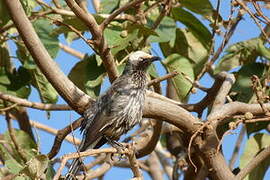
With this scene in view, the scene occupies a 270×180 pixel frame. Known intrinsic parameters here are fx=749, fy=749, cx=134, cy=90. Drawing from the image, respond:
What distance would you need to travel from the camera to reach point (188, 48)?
6293 millimetres

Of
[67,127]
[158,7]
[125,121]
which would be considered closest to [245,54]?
[158,7]

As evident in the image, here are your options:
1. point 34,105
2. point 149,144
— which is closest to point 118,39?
point 34,105

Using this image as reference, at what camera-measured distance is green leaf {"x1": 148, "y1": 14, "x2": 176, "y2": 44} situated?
5.45m

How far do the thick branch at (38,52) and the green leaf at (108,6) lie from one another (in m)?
1.30

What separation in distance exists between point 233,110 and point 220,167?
392 mm

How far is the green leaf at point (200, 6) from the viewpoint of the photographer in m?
5.86

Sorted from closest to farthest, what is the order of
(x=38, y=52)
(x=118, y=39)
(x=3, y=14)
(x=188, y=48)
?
(x=38, y=52) < (x=118, y=39) < (x=3, y=14) < (x=188, y=48)

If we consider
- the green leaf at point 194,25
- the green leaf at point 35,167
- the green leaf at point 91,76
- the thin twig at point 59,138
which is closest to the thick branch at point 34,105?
the thin twig at point 59,138

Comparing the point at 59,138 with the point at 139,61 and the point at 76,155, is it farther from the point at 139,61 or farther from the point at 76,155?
the point at 76,155

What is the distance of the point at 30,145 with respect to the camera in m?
5.78

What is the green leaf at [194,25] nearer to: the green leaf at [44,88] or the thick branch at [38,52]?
the green leaf at [44,88]

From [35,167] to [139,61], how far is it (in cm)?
195

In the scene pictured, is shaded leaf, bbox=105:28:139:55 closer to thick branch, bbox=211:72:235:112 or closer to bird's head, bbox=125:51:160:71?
bird's head, bbox=125:51:160:71

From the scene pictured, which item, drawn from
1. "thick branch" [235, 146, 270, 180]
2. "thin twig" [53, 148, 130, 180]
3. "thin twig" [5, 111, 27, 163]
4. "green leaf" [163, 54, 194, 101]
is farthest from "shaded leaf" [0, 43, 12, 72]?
"thick branch" [235, 146, 270, 180]
